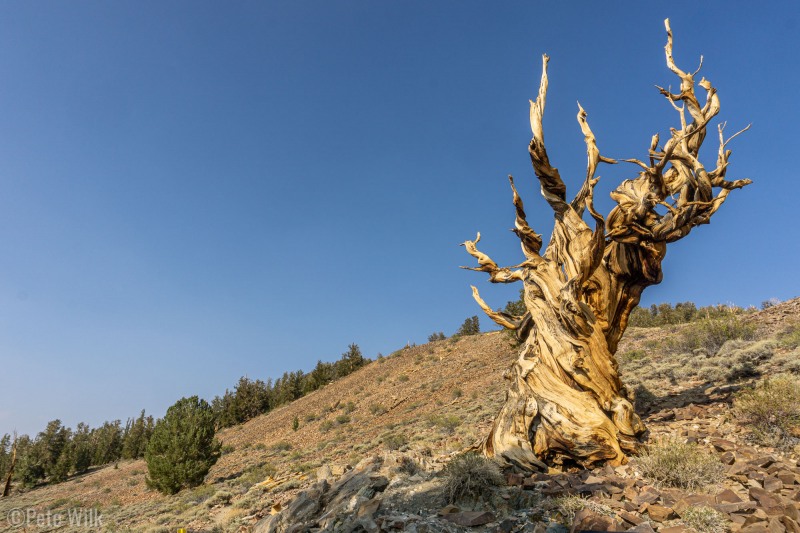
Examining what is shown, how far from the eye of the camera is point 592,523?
4.07m

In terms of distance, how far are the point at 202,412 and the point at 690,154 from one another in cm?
2293

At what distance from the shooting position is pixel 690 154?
8.41 metres

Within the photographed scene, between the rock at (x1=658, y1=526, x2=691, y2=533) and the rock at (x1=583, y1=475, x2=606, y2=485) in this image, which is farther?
the rock at (x1=583, y1=475, x2=606, y2=485)

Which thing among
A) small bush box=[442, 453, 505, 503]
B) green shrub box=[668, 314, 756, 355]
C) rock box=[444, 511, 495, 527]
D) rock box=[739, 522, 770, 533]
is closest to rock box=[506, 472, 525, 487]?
small bush box=[442, 453, 505, 503]

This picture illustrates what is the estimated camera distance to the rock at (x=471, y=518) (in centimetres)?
462

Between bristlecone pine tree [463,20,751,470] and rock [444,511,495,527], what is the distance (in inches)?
84.3

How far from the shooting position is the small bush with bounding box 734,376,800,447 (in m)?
5.93

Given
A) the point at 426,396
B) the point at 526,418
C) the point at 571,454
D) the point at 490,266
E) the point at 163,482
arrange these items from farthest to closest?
the point at 426,396
the point at 163,482
the point at 490,266
the point at 526,418
the point at 571,454

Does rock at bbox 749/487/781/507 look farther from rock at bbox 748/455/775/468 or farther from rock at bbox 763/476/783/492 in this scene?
rock at bbox 748/455/775/468

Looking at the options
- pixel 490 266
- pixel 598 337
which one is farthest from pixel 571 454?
pixel 490 266

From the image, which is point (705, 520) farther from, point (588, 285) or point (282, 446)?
point (282, 446)

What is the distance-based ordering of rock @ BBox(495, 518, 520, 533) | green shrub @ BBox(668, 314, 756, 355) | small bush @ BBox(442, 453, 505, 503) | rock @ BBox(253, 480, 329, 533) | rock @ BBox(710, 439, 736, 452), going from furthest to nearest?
green shrub @ BBox(668, 314, 756, 355) < rock @ BBox(253, 480, 329, 533) < rock @ BBox(710, 439, 736, 452) < small bush @ BBox(442, 453, 505, 503) < rock @ BBox(495, 518, 520, 533)

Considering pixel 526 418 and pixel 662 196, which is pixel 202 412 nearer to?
pixel 526 418

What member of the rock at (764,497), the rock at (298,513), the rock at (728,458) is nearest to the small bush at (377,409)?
the rock at (298,513)
